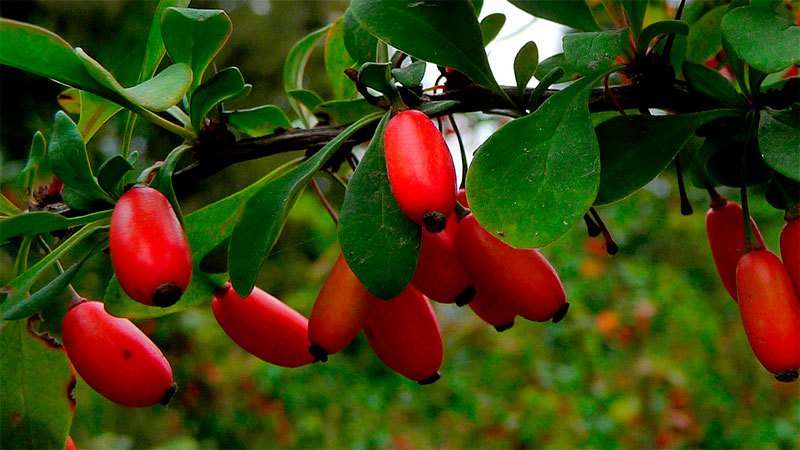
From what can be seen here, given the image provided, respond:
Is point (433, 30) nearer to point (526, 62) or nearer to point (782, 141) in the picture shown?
point (526, 62)

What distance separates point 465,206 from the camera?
0.73 m

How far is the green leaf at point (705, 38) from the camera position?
2.57ft

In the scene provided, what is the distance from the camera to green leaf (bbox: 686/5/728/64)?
2.57 feet

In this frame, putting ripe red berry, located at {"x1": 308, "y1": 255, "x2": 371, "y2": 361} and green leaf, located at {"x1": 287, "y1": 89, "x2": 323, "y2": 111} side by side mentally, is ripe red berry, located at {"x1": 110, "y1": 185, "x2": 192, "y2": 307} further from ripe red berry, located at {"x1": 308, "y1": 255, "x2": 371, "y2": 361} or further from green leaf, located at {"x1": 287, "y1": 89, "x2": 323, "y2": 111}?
green leaf, located at {"x1": 287, "y1": 89, "x2": 323, "y2": 111}

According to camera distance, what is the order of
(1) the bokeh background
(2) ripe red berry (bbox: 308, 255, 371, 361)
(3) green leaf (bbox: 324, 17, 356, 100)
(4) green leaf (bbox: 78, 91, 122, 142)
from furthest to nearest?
(1) the bokeh background < (3) green leaf (bbox: 324, 17, 356, 100) < (4) green leaf (bbox: 78, 91, 122, 142) < (2) ripe red berry (bbox: 308, 255, 371, 361)

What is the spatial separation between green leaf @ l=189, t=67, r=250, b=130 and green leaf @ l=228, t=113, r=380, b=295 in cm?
8

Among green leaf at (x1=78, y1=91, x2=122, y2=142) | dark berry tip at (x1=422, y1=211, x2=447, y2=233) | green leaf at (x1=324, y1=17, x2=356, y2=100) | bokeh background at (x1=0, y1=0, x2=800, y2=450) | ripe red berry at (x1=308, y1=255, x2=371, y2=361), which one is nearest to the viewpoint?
dark berry tip at (x1=422, y1=211, x2=447, y2=233)

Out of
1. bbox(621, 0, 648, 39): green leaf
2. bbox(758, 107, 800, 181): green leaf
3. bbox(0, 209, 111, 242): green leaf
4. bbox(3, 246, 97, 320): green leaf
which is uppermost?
bbox(621, 0, 648, 39): green leaf

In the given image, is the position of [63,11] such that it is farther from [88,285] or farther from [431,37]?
[431,37]

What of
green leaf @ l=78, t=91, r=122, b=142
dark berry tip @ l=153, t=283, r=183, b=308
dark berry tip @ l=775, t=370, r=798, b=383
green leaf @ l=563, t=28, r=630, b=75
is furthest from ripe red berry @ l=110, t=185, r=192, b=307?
dark berry tip @ l=775, t=370, r=798, b=383

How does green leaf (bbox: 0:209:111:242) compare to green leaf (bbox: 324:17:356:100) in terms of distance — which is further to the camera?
green leaf (bbox: 324:17:356:100)

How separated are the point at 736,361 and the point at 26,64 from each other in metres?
2.72

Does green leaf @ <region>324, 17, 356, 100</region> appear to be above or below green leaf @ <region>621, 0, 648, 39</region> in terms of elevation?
below

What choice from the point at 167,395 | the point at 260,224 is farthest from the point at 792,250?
the point at 167,395
